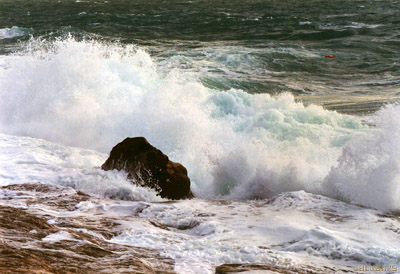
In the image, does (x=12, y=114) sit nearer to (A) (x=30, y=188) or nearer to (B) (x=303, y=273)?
(A) (x=30, y=188)

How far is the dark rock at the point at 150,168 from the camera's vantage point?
731 centimetres

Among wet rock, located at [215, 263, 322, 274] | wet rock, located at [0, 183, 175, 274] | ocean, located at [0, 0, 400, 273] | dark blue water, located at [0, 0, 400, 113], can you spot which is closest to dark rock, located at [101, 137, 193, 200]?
ocean, located at [0, 0, 400, 273]

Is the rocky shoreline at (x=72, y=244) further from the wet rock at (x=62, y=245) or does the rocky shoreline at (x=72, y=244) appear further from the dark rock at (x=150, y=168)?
the dark rock at (x=150, y=168)

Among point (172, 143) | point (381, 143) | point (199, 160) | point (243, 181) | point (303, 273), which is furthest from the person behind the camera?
point (172, 143)

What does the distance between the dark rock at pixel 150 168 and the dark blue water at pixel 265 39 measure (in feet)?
24.1

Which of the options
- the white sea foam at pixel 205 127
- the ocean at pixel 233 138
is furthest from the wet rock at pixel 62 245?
the white sea foam at pixel 205 127

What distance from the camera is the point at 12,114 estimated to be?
1231cm

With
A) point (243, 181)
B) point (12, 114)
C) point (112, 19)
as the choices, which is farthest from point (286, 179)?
point (112, 19)

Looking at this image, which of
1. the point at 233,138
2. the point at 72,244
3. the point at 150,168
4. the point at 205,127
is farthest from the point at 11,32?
the point at 72,244

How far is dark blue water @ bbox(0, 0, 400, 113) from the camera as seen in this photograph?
54.5ft

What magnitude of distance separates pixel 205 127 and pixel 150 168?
3484 mm

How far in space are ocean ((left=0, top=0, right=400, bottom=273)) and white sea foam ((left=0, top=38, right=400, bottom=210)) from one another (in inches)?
1.3

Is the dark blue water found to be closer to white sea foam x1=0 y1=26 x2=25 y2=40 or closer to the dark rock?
white sea foam x1=0 y1=26 x2=25 y2=40

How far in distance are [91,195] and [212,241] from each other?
2.19 m
